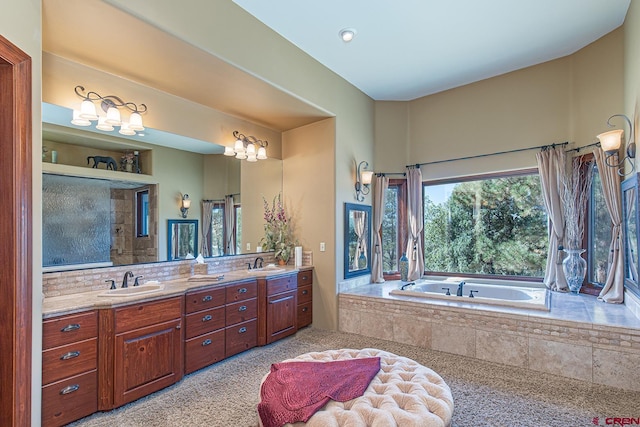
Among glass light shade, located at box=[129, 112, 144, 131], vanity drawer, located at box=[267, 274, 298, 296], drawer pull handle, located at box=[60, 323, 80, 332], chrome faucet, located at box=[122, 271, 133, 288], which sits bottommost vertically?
vanity drawer, located at box=[267, 274, 298, 296]

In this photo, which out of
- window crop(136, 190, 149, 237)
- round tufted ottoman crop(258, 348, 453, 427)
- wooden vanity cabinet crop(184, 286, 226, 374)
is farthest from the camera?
window crop(136, 190, 149, 237)

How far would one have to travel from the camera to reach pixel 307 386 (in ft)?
6.68

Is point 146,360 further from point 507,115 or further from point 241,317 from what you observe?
point 507,115

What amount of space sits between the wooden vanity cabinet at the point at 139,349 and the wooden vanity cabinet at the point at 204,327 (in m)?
0.12

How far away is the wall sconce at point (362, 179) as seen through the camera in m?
4.94

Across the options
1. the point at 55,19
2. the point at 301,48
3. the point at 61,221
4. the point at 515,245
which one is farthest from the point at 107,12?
the point at 515,245

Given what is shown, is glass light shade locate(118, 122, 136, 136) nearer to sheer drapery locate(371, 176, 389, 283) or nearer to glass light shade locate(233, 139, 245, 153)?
glass light shade locate(233, 139, 245, 153)

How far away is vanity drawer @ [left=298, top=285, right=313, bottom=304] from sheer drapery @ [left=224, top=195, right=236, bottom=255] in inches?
41.3

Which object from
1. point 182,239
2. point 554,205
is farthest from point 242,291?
point 554,205

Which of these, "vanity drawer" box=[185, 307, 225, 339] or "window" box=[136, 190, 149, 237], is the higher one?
"window" box=[136, 190, 149, 237]

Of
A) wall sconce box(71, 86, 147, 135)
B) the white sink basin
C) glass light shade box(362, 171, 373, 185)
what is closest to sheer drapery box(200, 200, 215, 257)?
the white sink basin

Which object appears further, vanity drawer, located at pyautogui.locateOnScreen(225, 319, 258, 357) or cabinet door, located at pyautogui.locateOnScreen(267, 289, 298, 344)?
cabinet door, located at pyautogui.locateOnScreen(267, 289, 298, 344)

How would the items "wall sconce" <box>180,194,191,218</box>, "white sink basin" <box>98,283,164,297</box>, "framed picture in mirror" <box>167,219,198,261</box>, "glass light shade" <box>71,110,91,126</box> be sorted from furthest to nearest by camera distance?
"wall sconce" <box>180,194,191,218</box>
"framed picture in mirror" <box>167,219,198,261</box>
"glass light shade" <box>71,110,91,126</box>
"white sink basin" <box>98,283,164,297</box>

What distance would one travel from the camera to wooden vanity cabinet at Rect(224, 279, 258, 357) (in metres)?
3.54
